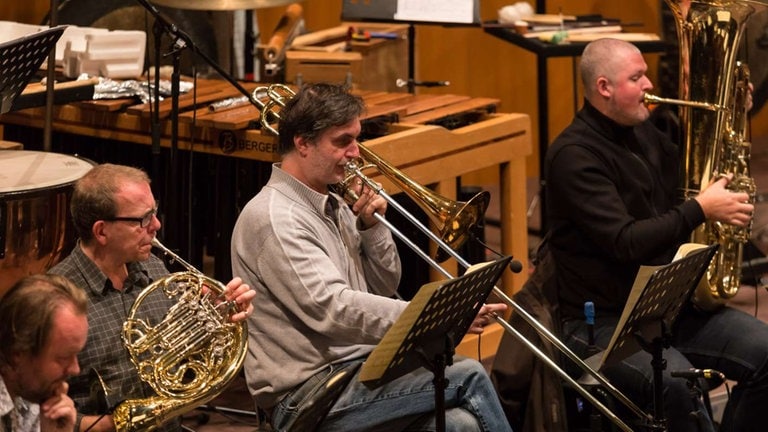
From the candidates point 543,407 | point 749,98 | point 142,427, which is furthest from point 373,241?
point 749,98

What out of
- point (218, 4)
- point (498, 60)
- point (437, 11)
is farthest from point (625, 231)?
point (498, 60)

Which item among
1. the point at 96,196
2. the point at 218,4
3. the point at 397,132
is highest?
the point at 218,4

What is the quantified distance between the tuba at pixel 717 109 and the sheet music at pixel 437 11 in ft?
5.63

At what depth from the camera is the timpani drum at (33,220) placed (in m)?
3.90

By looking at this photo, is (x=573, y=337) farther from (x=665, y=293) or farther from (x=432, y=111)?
(x=432, y=111)

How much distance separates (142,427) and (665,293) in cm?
149

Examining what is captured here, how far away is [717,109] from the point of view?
4.53 metres

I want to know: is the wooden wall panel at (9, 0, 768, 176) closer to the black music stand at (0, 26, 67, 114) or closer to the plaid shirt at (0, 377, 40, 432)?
the black music stand at (0, 26, 67, 114)

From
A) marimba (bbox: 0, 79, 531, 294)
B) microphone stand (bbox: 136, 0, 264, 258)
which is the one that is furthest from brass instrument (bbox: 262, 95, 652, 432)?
marimba (bbox: 0, 79, 531, 294)

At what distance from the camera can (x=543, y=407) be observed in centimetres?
408

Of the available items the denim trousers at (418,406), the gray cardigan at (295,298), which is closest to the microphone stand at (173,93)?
the gray cardigan at (295,298)

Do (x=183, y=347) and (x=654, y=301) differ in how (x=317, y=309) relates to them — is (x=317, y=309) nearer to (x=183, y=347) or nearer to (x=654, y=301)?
(x=183, y=347)

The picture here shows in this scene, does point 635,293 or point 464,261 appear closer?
point 635,293

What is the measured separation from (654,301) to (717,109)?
112 cm
